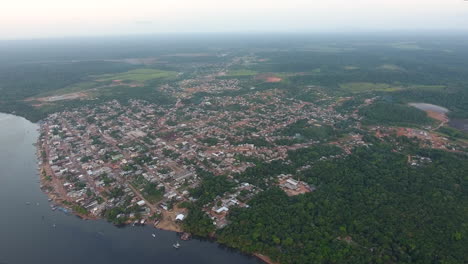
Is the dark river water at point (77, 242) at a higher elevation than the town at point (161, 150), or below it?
below

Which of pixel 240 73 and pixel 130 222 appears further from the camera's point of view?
pixel 240 73

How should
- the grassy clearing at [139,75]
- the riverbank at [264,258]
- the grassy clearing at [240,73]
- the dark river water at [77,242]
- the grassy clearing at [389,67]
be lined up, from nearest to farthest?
the riverbank at [264,258]
the dark river water at [77,242]
the grassy clearing at [139,75]
the grassy clearing at [240,73]
the grassy clearing at [389,67]

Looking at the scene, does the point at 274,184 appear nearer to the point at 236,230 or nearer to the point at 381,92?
the point at 236,230

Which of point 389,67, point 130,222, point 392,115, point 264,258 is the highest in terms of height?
point 389,67

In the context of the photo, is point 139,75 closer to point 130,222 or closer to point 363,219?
point 130,222

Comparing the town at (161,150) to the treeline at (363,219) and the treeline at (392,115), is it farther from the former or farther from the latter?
the treeline at (392,115)

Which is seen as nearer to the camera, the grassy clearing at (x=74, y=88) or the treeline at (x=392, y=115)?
the treeline at (x=392, y=115)

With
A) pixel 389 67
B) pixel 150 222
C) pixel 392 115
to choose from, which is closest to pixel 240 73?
pixel 392 115

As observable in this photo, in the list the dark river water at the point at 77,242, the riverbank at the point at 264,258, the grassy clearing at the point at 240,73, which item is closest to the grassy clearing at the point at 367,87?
the grassy clearing at the point at 240,73
